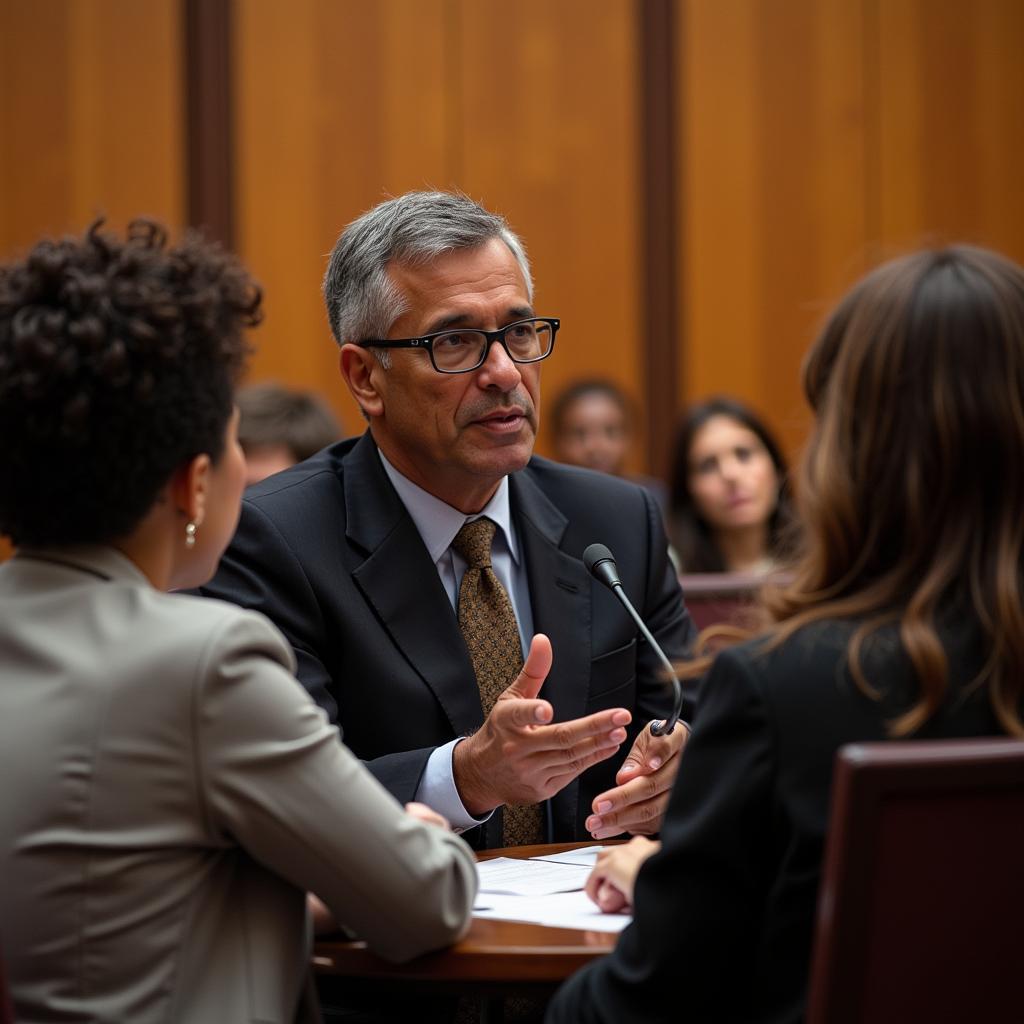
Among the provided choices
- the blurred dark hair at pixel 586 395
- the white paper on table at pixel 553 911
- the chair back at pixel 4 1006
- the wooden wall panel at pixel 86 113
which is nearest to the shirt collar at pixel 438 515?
the white paper on table at pixel 553 911

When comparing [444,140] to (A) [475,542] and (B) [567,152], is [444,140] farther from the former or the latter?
(A) [475,542]

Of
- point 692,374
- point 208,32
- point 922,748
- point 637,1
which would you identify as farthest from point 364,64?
point 922,748

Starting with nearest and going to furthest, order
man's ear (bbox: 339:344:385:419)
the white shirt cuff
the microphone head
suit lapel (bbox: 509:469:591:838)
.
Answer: the white shirt cuff → the microphone head → suit lapel (bbox: 509:469:591:838) → man's ear (bbox: 339:344:385:419)

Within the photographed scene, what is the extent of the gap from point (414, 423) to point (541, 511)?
29 centimetres

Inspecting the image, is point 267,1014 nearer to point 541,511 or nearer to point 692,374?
point 541,511

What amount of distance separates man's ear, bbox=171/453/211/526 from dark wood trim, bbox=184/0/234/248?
4.81 m

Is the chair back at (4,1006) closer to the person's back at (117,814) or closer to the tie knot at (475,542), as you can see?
the person's back at (117,814)

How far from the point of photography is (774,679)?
1.35 m

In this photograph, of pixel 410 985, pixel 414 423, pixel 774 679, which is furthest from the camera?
pixel 414 423

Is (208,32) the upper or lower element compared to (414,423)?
upper

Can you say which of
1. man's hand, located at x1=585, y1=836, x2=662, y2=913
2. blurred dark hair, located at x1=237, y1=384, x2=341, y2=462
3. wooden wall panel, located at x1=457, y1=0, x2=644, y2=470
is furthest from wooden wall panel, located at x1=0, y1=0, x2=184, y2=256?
man's hand, located at x1=585, y1=836, x2=662, y2=913

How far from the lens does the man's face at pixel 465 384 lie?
2.47 m

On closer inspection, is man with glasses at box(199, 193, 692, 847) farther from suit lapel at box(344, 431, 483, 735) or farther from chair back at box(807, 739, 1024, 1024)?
chair back at box(807, 739, 1024, 1024)

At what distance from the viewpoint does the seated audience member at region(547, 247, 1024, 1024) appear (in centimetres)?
133
